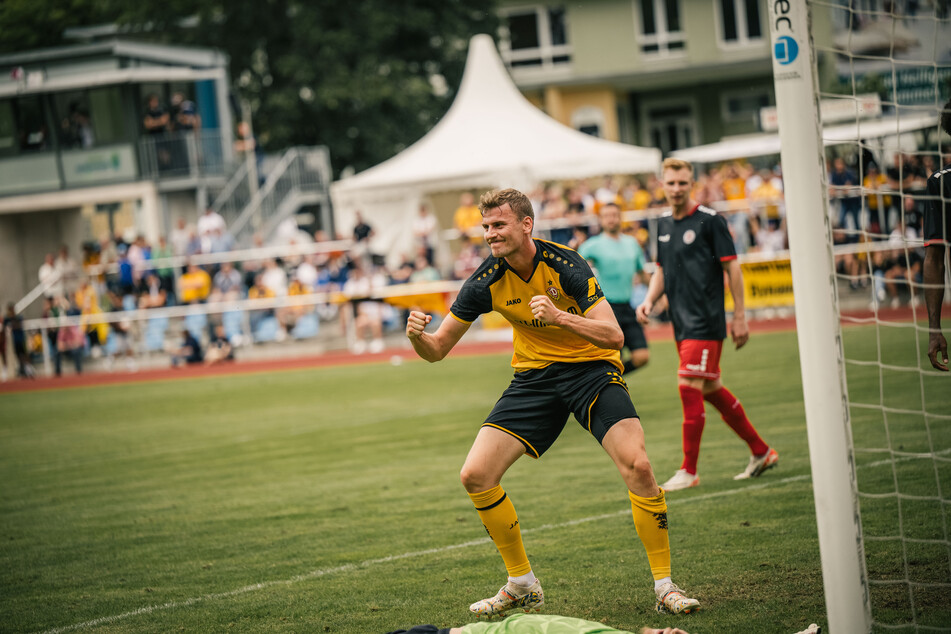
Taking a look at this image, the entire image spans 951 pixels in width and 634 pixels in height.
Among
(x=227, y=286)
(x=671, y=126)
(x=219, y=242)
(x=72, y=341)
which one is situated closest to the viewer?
(x=227, y=286)

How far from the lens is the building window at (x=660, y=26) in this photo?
129 feet

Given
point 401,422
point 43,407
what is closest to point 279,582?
point 401,422

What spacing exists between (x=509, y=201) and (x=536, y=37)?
36385 mm

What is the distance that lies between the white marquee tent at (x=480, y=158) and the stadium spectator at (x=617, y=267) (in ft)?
40.4

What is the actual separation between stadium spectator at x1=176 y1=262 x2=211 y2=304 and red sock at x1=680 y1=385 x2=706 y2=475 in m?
17.9

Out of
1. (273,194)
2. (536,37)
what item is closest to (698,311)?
(273,194)

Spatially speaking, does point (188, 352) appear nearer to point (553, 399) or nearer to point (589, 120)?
point (553, 399)

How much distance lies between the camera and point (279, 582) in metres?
6.01

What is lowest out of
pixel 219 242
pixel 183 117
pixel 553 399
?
pixel 553 399

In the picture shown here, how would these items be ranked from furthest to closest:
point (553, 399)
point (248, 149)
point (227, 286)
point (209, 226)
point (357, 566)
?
1. point (248, 149)
2. point (209, 226)
3. point (227, 286)
4. point (357, 566)
5. point (553, 399)

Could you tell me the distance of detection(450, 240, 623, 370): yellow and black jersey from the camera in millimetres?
5371

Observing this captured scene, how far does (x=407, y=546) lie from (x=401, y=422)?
5.63 metres

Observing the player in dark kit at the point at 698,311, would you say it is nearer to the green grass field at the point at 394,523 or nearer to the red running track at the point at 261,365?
the green grass field at the point at 394,523

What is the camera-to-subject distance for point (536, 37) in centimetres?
4012
